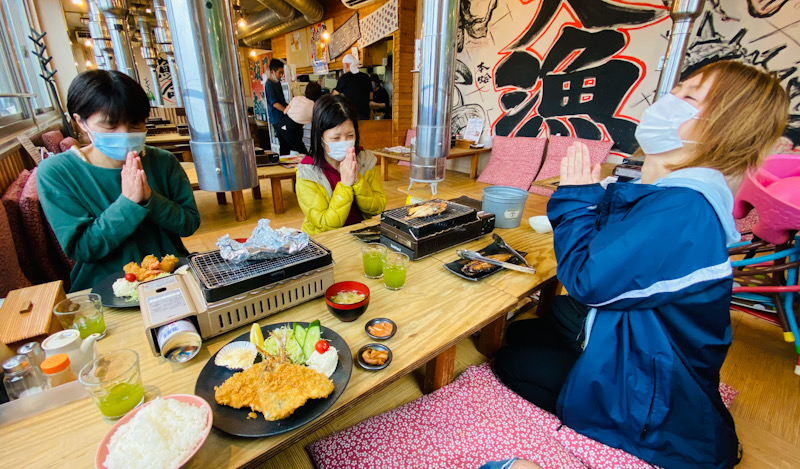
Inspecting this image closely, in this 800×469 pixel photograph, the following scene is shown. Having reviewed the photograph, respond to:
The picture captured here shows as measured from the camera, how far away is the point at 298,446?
142 centimetres

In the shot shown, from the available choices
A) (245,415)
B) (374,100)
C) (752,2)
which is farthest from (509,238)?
(374,100)

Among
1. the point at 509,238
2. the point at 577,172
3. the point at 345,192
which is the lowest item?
the point at 509,238

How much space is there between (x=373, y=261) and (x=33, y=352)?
0.99 metres

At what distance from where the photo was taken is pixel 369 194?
2242 mm

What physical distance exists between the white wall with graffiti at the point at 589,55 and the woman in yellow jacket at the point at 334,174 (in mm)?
1499

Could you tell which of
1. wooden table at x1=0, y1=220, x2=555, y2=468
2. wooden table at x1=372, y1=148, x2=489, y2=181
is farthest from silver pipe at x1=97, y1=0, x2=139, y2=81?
wooden table at x1=372, y1=148, x2=489, y2=181

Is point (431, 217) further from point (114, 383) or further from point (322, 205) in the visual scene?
point (114, 383)

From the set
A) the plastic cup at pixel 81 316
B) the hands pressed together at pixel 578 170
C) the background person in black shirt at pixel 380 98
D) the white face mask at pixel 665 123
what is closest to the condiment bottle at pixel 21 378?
the plastic cup at pixel 81 316

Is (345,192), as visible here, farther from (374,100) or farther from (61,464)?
(374,100)

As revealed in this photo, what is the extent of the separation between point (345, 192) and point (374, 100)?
638 cm

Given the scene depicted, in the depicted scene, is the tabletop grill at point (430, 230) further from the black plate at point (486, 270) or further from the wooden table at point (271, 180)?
the wooden table at point (271, 180)

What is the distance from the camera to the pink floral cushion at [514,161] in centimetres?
489

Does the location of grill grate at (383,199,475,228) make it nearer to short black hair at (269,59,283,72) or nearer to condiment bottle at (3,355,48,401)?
condiment bottle at (3,355,48,401)

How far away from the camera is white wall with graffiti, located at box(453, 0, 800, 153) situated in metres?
3.08
